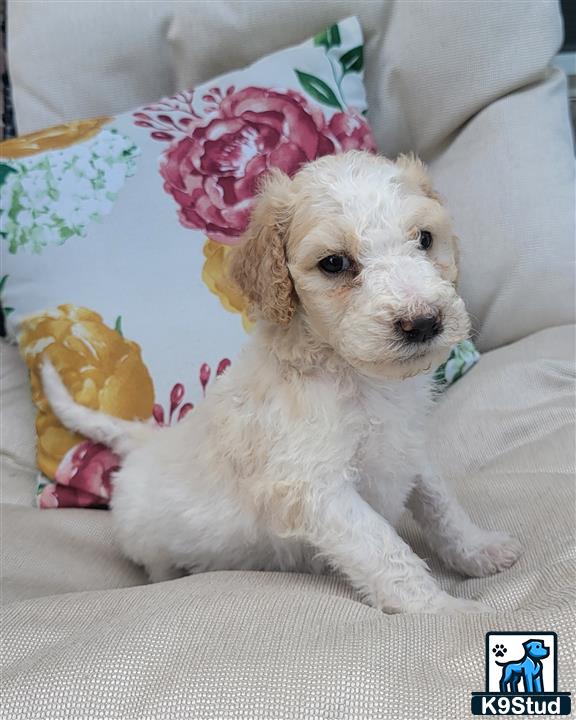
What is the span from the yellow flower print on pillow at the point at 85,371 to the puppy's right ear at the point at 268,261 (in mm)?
491

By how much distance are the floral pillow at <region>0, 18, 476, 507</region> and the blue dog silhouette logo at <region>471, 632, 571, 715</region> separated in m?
0.89

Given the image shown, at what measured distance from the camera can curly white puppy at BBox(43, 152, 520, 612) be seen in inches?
37.3

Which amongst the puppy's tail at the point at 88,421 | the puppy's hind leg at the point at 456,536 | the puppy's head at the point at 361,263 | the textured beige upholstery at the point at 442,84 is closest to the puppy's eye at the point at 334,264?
the puppy's head at the point at 361,263

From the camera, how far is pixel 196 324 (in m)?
1.54

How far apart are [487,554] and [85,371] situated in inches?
32.9

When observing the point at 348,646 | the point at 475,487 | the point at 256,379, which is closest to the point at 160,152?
the point at 256,379

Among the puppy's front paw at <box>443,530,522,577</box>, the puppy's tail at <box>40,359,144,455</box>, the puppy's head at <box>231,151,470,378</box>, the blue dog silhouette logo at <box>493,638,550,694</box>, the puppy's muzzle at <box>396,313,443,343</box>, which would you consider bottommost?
the puppy's front paw at <box>443,530,522,577</box>

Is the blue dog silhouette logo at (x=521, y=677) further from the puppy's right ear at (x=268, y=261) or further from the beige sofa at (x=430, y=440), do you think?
the puppy's right ear at (x=268, y=261)

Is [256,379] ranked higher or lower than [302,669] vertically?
higher

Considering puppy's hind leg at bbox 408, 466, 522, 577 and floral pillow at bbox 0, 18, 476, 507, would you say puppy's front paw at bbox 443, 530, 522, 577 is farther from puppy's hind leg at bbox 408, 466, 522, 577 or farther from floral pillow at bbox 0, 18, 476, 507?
floral pillow at bbox 0, 18, 476, 507

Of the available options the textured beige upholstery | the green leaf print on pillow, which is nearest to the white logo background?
Result: the textured beige upholstery

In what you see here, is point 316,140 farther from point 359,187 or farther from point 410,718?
point 410,718

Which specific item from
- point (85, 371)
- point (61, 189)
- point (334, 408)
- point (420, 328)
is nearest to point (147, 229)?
point (61, 189)

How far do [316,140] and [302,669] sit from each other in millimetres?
1192
